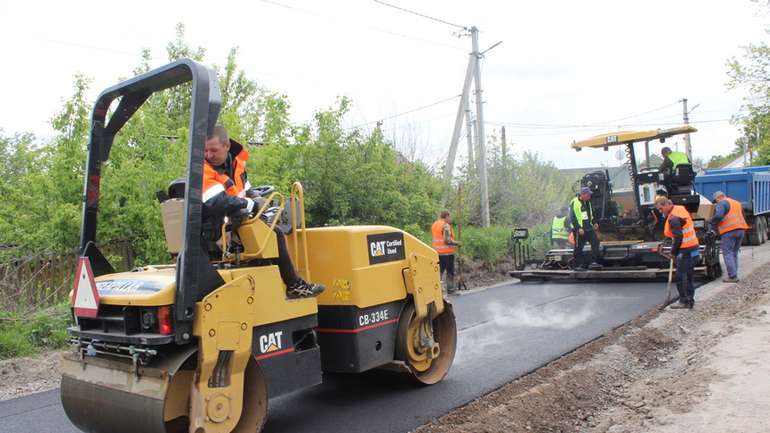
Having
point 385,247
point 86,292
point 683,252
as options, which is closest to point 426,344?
point 385,247

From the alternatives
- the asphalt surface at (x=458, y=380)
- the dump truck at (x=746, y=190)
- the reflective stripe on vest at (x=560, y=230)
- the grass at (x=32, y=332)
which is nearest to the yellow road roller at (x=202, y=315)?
the asphalt surface at (x=458, y=380)

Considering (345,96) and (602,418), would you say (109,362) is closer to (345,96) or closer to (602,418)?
(602,418)

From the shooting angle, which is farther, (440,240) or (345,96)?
A: (345,96)

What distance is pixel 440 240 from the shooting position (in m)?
12.1

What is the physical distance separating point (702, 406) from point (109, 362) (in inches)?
157

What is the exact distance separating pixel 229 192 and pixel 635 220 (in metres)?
10.6

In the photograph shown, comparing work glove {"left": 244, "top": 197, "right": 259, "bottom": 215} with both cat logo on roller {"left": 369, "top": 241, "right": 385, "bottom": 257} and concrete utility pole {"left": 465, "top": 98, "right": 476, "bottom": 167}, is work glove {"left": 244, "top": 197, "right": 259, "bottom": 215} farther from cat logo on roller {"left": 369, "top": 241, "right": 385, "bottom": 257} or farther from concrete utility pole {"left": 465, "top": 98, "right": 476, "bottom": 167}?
concrete utility pole {"left": 465, "top": 98, "right": 476, "bottom": 167}

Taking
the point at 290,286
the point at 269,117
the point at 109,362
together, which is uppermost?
the point at 269,117

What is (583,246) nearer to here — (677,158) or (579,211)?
(579,211)

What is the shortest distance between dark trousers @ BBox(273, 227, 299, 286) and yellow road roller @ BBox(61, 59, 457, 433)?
0.19 ft

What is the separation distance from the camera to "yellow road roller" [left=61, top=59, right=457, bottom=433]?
3662 millimetres

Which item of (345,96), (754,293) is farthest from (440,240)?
(754,293)

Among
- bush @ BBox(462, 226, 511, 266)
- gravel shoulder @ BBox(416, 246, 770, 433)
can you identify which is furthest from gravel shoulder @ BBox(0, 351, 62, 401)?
bush @ BBox(462, 226, 511, 266)

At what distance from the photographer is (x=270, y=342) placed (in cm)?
417
